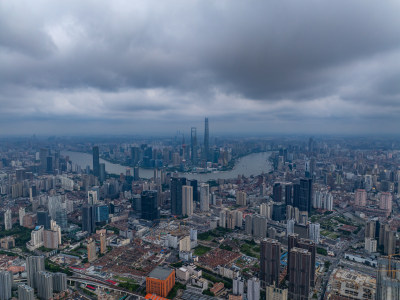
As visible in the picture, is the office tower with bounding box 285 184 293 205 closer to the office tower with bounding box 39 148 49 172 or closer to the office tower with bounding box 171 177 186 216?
the office tower with bounding box 171 177 186 216

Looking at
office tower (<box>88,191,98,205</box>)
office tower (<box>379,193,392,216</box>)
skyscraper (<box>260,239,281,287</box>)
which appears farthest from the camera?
office tower (<box>88,191,98,205</box>)

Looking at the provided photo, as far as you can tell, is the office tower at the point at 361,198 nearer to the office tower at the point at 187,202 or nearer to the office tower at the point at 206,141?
the office tower at the point at 187,202

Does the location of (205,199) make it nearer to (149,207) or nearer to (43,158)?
(149,207)

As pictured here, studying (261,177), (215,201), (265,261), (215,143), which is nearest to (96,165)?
(215,201)

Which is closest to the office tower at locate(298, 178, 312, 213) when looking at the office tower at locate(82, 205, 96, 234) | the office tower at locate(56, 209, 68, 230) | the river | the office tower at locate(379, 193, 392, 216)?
the office tower at locate(379, 193, 392, 216)

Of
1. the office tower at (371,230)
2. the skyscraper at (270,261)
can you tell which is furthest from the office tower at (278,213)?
the skyscraper at (270,261)

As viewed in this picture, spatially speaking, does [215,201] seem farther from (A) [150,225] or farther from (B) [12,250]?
(B) [12,250]

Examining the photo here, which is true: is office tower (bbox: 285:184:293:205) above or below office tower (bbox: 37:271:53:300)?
above
